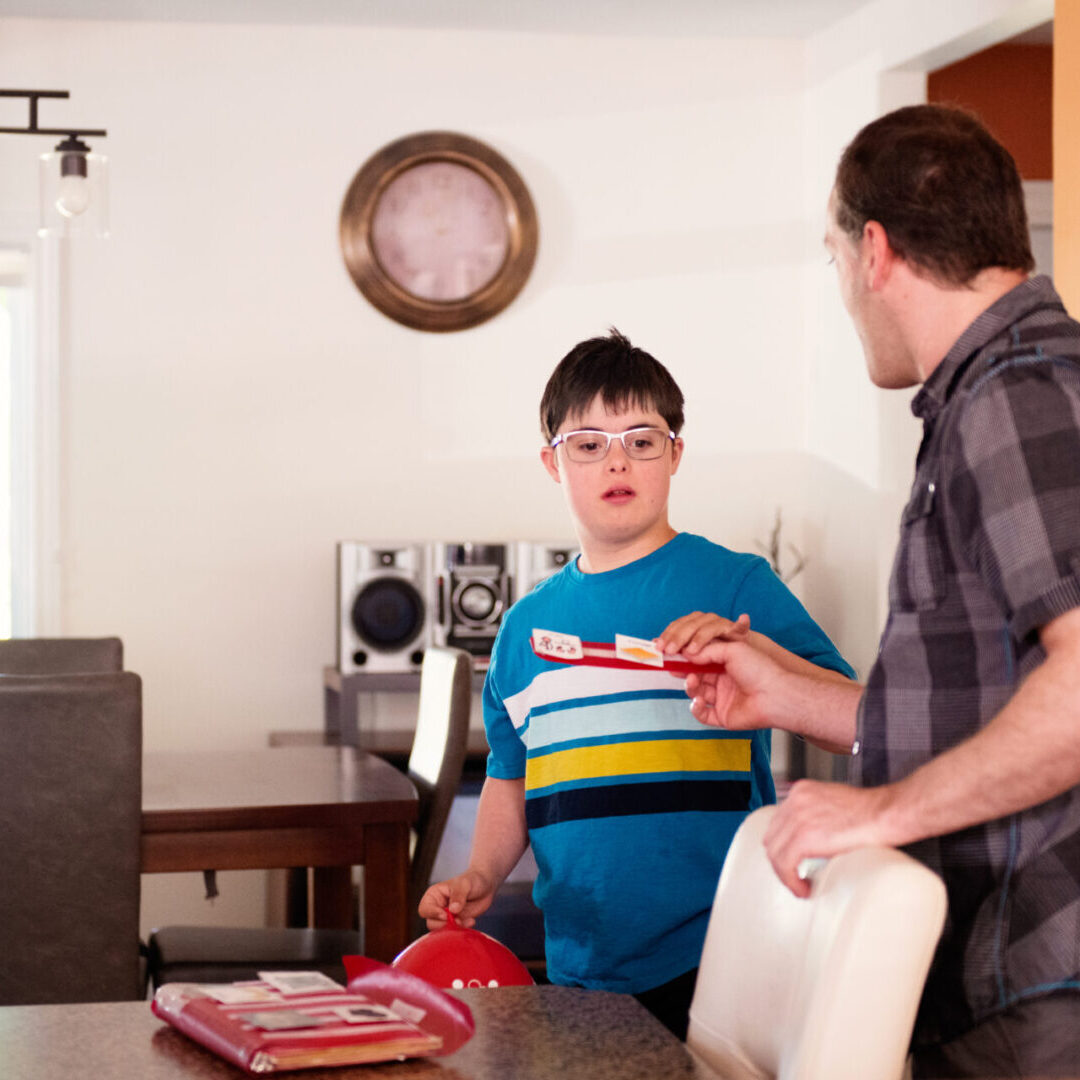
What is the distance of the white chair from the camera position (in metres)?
0.97

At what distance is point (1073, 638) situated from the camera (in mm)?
1043

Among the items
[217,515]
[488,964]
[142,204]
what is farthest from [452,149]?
Answer: [488,964]

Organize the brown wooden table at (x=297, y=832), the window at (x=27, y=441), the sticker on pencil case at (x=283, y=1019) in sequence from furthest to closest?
the window at (x=27, y=441), the brown wooden table at (x=297, y=832), the sticker on pencil case at (x=283, y=1019)

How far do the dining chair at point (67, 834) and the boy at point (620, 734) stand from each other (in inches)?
39.1

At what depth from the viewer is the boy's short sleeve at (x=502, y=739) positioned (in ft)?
5.86

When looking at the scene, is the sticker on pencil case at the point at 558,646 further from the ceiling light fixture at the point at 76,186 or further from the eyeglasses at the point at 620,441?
the ceiling light fixture at the point at 76,186

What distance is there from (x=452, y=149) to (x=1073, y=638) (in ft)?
12.8

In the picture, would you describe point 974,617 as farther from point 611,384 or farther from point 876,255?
point 611,384

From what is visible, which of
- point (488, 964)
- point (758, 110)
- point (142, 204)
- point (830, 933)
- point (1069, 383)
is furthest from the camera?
point (758, 110)

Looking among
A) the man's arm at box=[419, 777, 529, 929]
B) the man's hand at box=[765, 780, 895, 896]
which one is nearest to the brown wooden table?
the man's arm at box=[419, 777, 529, 929]

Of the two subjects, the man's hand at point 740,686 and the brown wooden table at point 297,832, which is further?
the brown wooden table at point 297,832

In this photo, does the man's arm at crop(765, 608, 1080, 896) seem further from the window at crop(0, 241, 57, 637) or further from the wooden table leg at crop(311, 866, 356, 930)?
the window at crop(0, 241, 57, 637)

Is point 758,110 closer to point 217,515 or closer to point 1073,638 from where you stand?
point 217,515

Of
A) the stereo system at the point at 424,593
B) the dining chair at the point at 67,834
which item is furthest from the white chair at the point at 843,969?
the stereo system at the point at 424,593
